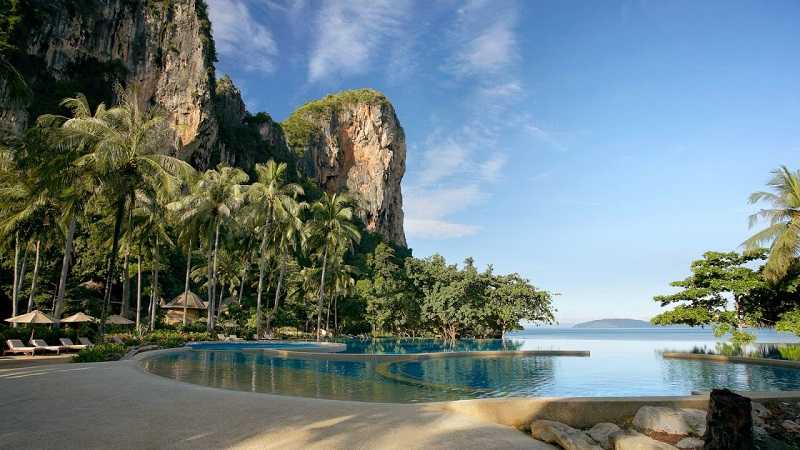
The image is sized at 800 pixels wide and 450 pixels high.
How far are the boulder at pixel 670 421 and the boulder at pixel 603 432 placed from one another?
0.53 m

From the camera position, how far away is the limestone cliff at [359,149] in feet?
370

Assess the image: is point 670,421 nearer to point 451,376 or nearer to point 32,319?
point 451,376

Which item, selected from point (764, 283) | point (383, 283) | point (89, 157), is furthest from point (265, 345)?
point (764, 283)

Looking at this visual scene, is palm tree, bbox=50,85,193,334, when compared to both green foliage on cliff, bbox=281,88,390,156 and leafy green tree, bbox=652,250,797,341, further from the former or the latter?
green foliage on cliff, bbox=281,88,390,156

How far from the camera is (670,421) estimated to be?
661 cm

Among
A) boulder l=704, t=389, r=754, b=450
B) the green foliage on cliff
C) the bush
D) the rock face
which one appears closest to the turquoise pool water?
the bush

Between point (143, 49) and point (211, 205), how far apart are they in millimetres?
39754

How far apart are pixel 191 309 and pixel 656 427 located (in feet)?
131

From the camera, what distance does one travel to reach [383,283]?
4669cm

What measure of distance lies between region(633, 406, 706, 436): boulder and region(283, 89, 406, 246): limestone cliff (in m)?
103

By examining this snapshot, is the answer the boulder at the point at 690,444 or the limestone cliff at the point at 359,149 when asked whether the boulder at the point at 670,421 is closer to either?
the boulder at the point at 690,444

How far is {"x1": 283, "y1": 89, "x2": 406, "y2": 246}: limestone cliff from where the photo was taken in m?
113

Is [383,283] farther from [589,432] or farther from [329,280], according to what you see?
[589,432]

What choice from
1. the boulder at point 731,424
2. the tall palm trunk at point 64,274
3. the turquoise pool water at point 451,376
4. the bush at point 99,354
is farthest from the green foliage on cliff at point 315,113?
the boulder at point 731,424
